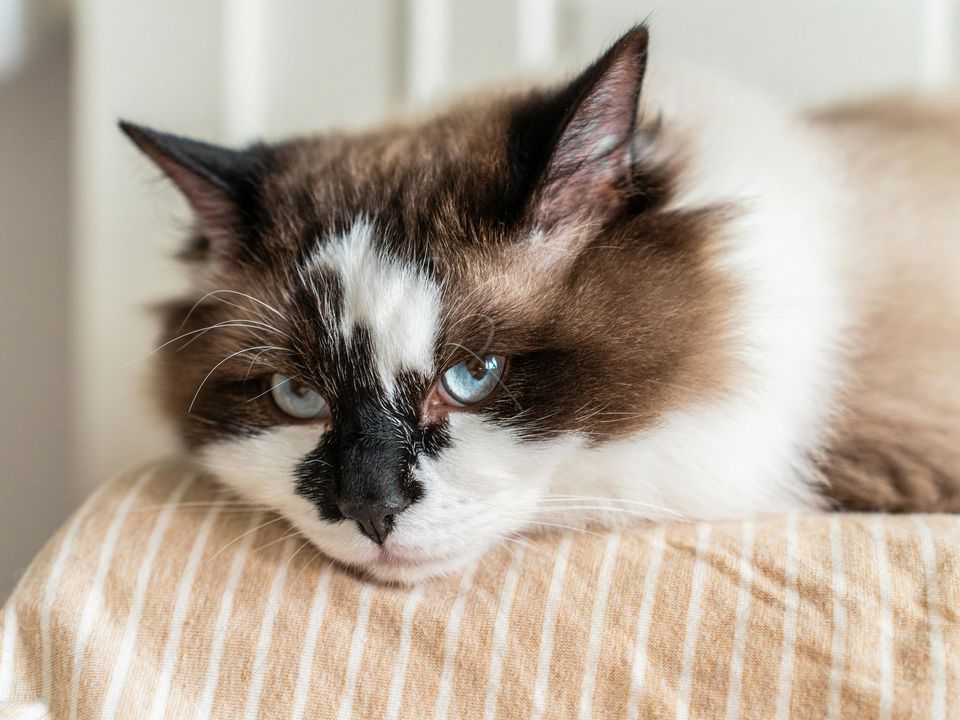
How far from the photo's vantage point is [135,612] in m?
1.03

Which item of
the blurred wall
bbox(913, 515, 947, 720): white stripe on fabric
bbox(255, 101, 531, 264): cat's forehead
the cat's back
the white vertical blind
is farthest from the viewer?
the blurred wall

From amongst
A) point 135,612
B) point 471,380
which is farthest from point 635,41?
point 135,612

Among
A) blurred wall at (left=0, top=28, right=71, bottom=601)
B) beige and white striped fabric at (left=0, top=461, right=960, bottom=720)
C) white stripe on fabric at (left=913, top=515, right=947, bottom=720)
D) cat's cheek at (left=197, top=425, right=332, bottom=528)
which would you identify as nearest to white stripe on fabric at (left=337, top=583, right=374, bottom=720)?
beige and white striped fabric at (left=0, top=461, right=960, bottom=720)

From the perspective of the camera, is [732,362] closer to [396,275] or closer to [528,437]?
[528,437]

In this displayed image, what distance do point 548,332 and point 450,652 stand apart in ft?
1.24

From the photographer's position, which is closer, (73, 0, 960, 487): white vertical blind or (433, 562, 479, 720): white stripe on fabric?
(433, 562, 479, 720): white stripe on fabric

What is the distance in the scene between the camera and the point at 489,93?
1474 millimetres

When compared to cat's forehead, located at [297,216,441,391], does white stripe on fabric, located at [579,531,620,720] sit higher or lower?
lower

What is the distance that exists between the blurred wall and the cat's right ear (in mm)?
953

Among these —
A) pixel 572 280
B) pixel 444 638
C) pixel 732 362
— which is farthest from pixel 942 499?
pixel 444 638

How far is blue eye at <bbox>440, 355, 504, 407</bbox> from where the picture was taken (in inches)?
40.3

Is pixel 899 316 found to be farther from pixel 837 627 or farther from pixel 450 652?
pixel 450 652

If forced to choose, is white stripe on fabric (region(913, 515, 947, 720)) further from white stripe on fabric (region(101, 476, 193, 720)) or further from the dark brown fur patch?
white stripe on fabric (region(101, 476, 193, 720))

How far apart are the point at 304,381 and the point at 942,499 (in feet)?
2.90
